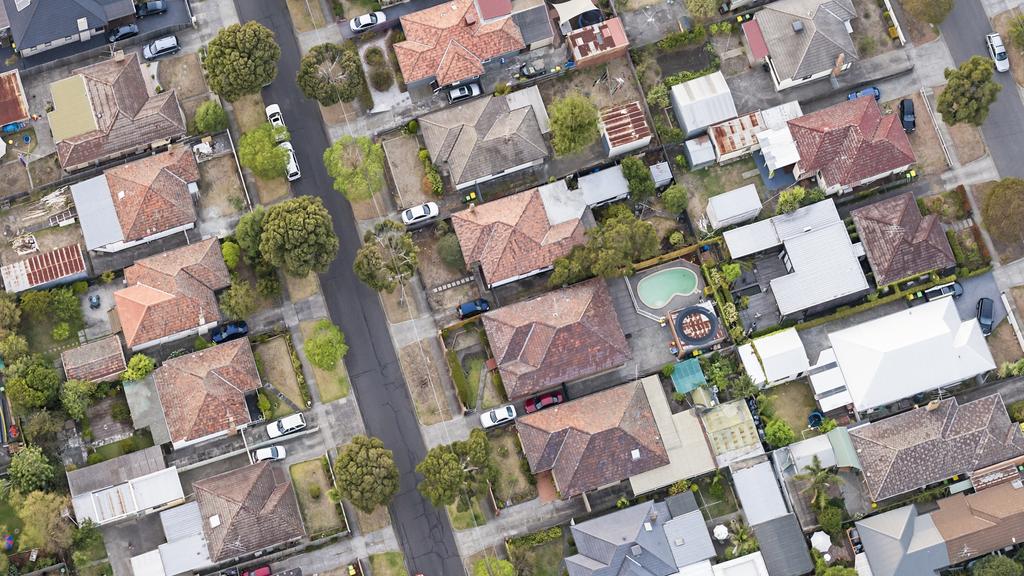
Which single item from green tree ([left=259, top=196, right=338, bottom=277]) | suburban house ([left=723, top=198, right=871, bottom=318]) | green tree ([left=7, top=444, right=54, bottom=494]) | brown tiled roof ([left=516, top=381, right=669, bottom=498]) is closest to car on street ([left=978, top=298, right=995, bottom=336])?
suburban house ([left=723, top=198, right=871, bottom=318])

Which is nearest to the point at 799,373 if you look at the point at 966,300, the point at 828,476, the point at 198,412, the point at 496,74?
the point at 828,476

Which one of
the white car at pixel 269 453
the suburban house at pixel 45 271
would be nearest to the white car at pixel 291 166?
the suburban house at pixel 45 271

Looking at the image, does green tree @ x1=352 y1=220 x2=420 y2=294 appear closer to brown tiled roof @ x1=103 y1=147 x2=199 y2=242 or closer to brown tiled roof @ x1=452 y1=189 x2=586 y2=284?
brown tiled roof @ x1=452 y1=189 x2=586 y2=284

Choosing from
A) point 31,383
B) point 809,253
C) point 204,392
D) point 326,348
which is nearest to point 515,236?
point 326,348

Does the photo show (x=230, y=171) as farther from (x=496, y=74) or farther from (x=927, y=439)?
(x=927, y=439)

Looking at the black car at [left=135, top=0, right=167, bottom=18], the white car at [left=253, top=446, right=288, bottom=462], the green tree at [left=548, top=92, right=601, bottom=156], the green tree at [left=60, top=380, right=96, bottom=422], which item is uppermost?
the black car at [left=135, top=0, right=167, bottom=18]
